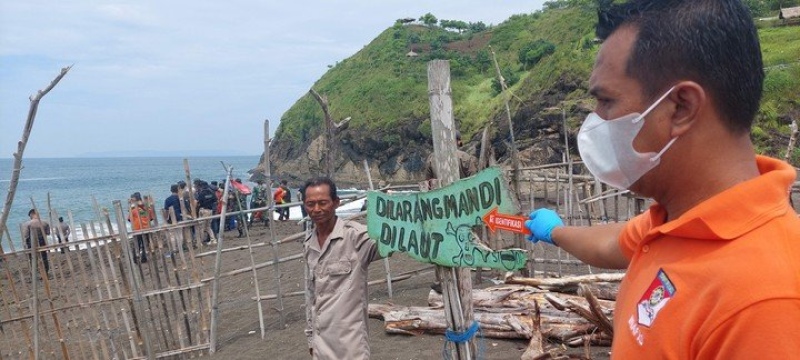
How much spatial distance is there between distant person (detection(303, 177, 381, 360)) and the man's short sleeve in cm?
217

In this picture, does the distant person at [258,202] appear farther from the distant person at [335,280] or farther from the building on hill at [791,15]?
the building on hill at [791,15]

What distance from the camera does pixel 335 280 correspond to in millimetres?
3592

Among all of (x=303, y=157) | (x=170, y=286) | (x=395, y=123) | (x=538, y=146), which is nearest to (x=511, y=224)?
(x=170, y=286)

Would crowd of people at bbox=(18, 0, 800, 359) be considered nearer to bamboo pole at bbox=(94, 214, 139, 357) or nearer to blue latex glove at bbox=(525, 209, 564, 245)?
blue latex glove at bbox=(525, 209, 564, 245)

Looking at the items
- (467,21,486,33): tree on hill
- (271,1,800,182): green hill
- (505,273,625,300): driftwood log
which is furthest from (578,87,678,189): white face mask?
(467,21,486,33): tree on hill

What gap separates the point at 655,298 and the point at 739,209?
206 mm

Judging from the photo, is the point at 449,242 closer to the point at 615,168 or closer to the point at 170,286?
the point at 615,168

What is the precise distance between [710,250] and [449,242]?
1760mm

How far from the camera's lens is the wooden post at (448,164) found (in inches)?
113

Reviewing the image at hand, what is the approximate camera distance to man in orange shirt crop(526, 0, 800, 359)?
3.04 feet

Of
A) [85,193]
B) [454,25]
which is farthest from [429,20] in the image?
[85,193]

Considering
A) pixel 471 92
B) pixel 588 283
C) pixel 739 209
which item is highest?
pixel 471 92

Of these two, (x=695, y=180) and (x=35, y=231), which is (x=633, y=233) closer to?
(x=695, y=180)

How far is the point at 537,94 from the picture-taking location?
98.7ft
